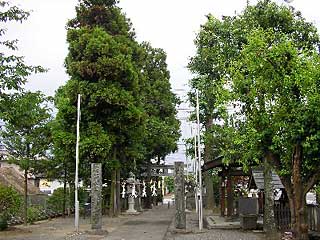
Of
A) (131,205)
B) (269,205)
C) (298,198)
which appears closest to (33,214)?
(131,205)

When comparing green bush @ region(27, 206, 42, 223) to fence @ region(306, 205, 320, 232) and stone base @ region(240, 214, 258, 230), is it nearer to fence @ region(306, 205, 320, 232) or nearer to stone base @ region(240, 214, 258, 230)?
stone base @ region(240, 214, 258, 230)

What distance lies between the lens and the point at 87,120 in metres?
27.9

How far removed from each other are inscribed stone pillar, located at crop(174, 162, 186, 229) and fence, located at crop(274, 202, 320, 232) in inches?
153

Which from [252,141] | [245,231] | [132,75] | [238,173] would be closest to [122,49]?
[132,75]

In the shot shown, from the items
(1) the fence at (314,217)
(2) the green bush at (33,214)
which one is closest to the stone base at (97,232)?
(2) the green bush at (33,214)

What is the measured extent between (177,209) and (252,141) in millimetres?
8642

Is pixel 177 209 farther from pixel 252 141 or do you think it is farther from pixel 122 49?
pixel 122 49

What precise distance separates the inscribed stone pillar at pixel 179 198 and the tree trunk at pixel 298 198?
28.6 ft

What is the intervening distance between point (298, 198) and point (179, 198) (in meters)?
9.11

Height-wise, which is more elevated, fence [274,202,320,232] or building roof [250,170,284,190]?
building roof [250,170,284,190]

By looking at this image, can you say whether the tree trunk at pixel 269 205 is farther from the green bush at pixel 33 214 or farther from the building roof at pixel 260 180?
the green bush at pixel 33 214

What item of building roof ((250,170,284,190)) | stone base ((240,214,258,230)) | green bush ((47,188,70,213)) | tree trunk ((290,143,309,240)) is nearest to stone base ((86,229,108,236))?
stone base ((240,214,258,230))

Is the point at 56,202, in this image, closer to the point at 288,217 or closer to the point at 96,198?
the point at 96,198

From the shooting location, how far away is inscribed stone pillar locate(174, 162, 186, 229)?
20250mm
